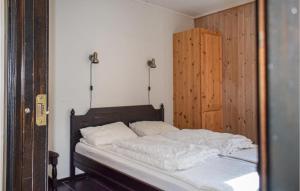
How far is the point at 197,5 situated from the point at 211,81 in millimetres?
1277

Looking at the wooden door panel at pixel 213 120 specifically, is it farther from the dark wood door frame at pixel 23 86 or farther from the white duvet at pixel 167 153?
the dark wood door frame at pixel 23 86

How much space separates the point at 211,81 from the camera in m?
4.27

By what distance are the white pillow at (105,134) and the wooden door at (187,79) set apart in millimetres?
1296

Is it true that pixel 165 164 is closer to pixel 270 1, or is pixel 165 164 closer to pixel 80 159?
pixel 80 159

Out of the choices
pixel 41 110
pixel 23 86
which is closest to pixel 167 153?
pixel 41 110

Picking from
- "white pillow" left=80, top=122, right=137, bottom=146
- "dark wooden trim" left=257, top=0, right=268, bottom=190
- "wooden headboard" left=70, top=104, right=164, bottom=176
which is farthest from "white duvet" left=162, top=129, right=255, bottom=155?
"dark wooden trim" left=257, top=0, right=268, bottom=190

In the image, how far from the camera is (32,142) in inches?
47.0

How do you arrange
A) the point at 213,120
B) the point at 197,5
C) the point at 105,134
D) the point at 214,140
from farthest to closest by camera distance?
the point at 213,120 < the point at 197,5 < the point at 105,134 < the point at 214,140

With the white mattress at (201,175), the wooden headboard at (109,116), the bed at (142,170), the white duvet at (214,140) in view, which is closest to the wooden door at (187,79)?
the wooden headboard at (109,116)

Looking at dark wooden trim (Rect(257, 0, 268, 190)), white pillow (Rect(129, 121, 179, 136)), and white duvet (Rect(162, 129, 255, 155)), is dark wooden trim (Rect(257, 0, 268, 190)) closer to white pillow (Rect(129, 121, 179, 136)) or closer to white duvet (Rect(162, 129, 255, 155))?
white duvet (Rect(162, 129, 255, 155))

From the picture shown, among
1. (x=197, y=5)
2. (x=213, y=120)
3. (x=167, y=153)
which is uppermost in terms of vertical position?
(x=197, y=5)

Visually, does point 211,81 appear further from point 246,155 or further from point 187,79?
point 246,155

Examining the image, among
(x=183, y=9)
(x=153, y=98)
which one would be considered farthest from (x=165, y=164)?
(x=183, y=9)

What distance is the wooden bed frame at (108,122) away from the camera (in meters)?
2.40
